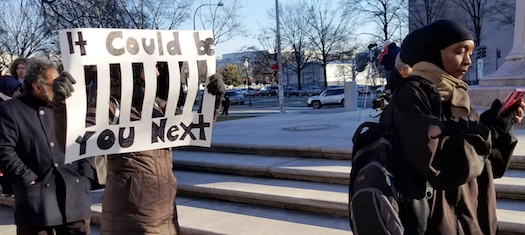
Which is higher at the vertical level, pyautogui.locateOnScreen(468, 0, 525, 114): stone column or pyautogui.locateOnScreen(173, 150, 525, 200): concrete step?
pyautogui.locateOnScreen(468, 0, 525, 114): stone column

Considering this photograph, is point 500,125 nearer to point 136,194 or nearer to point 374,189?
point 374,189

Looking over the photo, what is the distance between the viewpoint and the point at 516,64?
26.9 feet

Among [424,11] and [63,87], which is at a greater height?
[424,11]

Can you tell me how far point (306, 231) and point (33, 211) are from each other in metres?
2.26

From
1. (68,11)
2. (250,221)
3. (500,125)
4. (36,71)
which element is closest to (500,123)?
(500,125)

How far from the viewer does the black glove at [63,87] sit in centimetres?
236

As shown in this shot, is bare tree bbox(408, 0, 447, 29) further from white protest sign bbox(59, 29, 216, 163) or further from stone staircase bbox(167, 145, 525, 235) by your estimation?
white protest sign bbox(59, 29, 216, 163)

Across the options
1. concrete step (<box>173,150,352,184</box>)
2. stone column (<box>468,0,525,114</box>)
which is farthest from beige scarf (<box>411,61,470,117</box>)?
stone column (<box>468,0,525,114</box>)

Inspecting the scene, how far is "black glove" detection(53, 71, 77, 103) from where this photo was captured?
7.73 ft

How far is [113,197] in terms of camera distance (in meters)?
2.62

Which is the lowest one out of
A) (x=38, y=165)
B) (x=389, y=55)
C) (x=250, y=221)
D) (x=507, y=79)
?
(x=250, y=221)

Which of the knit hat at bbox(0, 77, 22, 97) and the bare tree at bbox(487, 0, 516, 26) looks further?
the bare tree at bbox(487, 0, 516, 26)

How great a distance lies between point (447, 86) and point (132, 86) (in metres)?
1.77

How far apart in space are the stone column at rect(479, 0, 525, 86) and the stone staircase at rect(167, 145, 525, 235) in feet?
12.0
